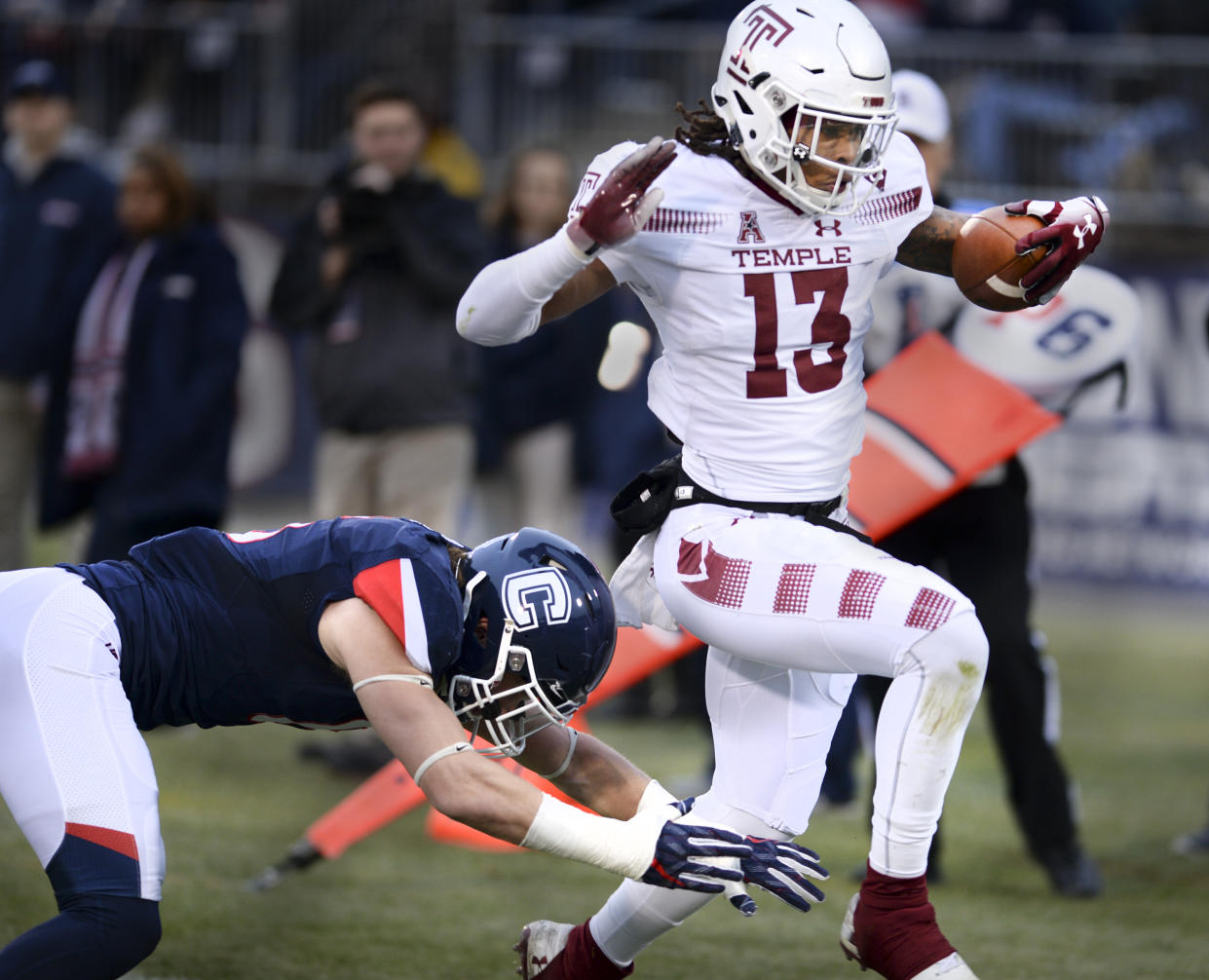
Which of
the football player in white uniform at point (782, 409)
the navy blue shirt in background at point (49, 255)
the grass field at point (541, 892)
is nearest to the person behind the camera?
the football player in white uniform at point (782, 409)

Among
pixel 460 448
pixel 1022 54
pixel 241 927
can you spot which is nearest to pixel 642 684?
pixel 460 448

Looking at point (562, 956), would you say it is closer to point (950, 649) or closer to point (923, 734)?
point (923, 734)

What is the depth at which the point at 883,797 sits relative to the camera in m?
3.09

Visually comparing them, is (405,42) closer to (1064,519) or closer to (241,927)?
(1064,519)

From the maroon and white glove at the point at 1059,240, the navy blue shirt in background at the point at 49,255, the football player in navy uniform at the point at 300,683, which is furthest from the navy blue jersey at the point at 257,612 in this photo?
the navy blue shirt in background at the point at 49,255

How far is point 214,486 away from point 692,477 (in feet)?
10.3

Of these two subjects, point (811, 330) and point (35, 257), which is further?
point (35, 257)

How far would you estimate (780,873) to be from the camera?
2742 millimetres

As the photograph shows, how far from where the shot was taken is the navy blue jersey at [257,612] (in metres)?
2.96

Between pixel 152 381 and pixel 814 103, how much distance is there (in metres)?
3.56

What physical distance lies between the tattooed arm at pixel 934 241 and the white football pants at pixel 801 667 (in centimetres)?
62

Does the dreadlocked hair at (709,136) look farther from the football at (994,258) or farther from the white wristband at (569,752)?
the white wristband at (569,752)

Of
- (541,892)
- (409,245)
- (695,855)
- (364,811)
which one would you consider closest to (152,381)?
(409,245)

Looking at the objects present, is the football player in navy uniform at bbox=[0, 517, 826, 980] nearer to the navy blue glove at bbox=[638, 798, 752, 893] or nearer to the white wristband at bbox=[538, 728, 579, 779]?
the navy blue glove at bbox=[638, 798, 752, 893]
